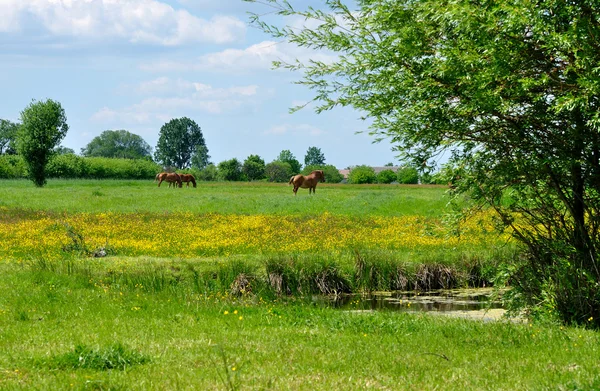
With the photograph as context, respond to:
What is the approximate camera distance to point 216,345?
9414 millimetres

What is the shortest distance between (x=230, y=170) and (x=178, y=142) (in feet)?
184

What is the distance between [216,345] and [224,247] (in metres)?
16.4

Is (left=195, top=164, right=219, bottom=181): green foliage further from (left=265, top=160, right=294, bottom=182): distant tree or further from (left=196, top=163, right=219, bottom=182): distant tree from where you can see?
(left=265, top=160, right=294, bottom=182): distant tree

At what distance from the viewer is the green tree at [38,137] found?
77.6 meters

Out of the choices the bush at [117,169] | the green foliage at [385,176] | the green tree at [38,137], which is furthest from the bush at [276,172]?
the green tree at [38,137]

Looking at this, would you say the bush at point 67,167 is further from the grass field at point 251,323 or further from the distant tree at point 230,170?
the grass field at point 251,323

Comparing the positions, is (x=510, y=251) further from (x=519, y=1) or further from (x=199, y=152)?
(x=199, y=152)

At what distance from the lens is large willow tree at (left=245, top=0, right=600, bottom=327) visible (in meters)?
10.3

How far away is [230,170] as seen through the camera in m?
129

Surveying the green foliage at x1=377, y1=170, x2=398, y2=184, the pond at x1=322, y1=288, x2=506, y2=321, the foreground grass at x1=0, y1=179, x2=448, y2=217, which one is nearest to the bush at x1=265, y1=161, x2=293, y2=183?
the green foliage at x1=377, y1=170, x2=398, y2=184

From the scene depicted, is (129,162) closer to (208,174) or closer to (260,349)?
(208,174)

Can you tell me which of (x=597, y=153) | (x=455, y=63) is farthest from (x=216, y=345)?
(x=597, y=153)

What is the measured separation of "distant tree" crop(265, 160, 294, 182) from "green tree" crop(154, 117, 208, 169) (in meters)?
54.1

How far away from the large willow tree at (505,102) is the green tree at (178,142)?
17055 centimetres
